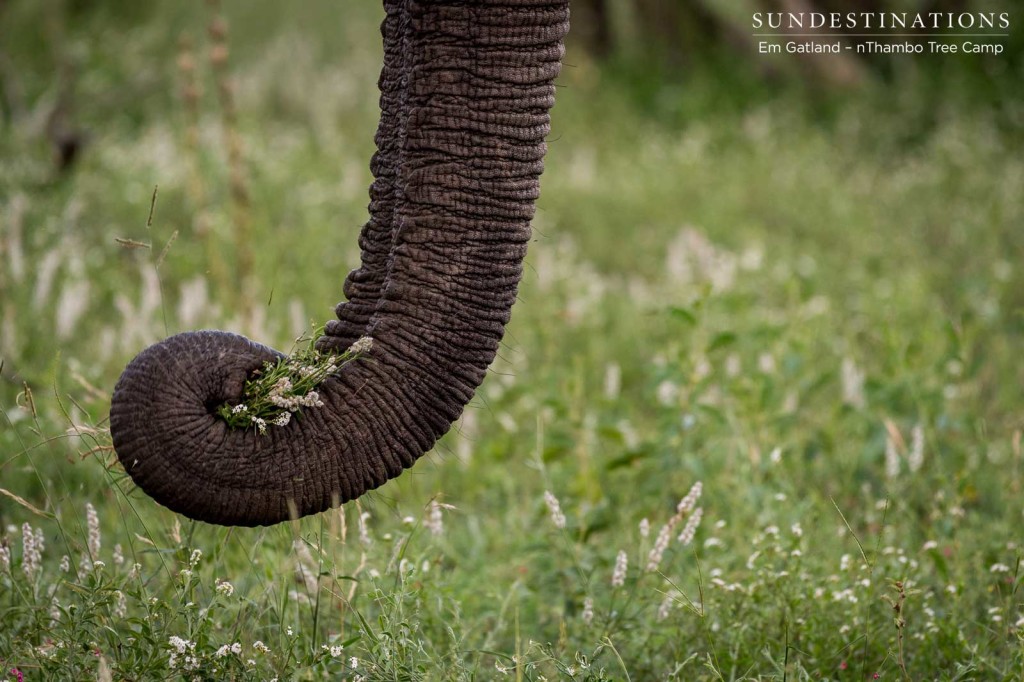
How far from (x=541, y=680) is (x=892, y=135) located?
30.9 feet

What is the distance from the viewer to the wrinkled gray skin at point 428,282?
2.32 meters

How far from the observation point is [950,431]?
5.05m

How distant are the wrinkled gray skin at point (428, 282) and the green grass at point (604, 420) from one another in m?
0.42

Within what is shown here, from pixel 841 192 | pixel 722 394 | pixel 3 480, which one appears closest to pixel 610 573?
pixel 722 394

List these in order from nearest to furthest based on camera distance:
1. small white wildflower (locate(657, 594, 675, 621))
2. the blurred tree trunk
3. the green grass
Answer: the green grass < small white wildflower (locate(657, 594, 675, 621)) < the blurred tree trunk

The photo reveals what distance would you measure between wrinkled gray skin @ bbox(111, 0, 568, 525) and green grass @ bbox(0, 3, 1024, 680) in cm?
42

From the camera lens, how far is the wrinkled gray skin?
232 cm

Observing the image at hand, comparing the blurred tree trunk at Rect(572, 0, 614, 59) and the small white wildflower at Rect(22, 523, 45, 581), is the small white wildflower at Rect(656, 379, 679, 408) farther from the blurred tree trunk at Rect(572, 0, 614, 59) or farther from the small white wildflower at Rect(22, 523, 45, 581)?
the blurred tree trunk at Rect(572, 0, 614, 59)

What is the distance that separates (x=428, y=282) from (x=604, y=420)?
2.94 metres

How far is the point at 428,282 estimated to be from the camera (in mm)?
2391
